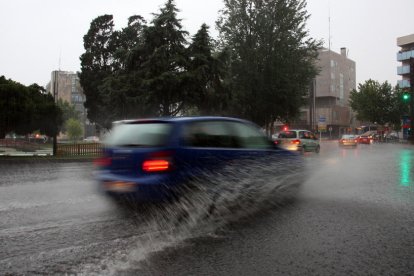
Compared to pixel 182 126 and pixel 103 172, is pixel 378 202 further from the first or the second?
pixel 103 172

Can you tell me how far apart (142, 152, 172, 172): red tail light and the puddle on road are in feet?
1.67

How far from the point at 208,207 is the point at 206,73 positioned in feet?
67.9

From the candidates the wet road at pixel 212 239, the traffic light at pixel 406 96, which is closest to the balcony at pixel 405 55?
the traffic light at pixel 406 96

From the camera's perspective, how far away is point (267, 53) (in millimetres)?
31781

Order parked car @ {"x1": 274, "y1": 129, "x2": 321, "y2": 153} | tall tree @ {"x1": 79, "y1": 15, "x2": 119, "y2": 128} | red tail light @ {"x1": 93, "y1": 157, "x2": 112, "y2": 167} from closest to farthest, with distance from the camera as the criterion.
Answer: red tail light @ {"x1": 93, "y1": 157, "x2": 112, "y2": 167} < parked car @ {"x1": 274, "y1": 129, "x2": 321, "y2": 153} < tall tree @ {"x1": 79, "y1": 15, "x2": 119, "y2": 128}

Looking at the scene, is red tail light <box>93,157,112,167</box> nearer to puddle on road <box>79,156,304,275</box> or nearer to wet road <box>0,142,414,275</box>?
wet road <box>0,142,414,275</box>

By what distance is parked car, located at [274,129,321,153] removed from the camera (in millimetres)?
24719

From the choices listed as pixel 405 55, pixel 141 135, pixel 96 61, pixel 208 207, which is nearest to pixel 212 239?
pixel 208 207

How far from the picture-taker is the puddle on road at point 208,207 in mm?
4504

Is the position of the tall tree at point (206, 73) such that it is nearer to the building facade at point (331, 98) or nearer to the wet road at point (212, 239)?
the wet road at point (212, 239)

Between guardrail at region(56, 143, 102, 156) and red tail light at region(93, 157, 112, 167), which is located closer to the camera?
red tail light at region(93, 157, 112, 167)

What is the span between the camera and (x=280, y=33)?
31828 millimetres

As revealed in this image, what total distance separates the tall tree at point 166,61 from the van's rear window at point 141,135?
60.6ft

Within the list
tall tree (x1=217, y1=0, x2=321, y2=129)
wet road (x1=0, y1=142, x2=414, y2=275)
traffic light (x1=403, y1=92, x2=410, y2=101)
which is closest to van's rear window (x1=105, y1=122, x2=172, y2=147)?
wet road (x1=0, y1=142, x2=414, y2=275)
